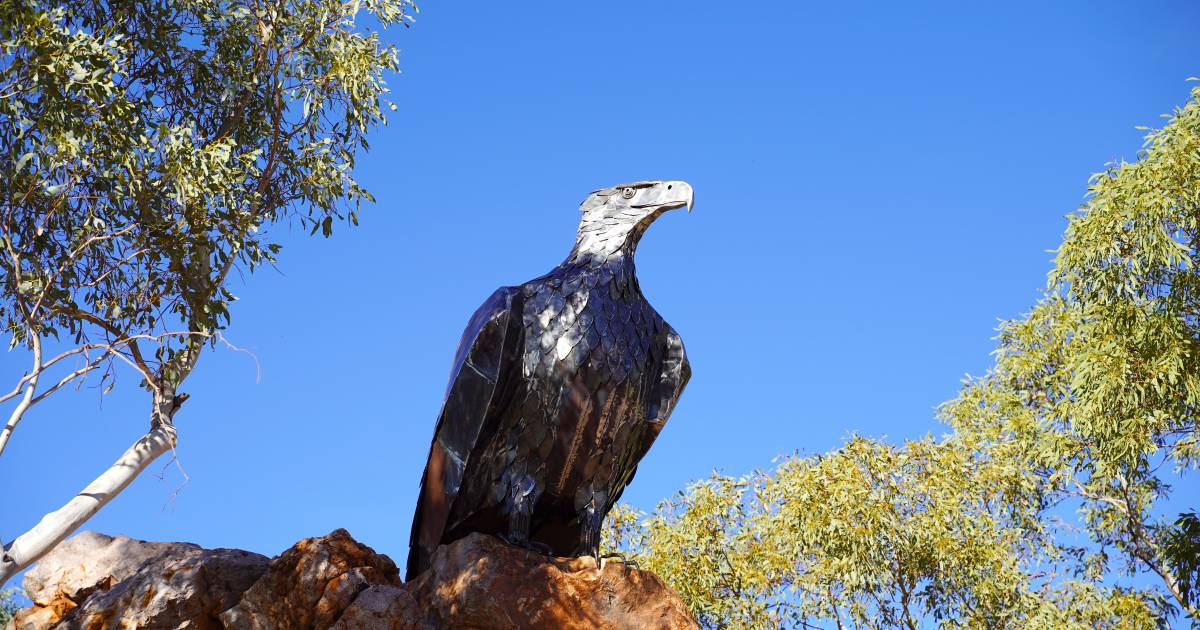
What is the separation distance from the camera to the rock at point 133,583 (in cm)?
585

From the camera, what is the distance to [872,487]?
15.6 meters

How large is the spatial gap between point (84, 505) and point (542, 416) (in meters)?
4.53

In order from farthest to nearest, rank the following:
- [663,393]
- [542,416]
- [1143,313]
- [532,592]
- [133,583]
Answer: [1143,313] < [663,393] < [542,416] < [133,583] < [532,592]

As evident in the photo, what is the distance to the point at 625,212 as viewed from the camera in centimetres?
680

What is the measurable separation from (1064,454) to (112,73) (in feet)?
39.4

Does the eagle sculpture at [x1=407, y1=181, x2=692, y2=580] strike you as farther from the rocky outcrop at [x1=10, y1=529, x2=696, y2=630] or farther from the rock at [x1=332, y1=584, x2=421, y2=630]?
the rock at [x1=332, y1=584, x2=421, y2=630]

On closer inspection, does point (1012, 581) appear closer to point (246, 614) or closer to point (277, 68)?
point (277, 68)

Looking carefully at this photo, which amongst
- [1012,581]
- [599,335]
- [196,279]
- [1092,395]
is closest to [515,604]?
[599,335]

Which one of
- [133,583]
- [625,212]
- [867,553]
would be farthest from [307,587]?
[867,553]

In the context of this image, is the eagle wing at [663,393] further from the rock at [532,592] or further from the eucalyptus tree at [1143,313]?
the eucalyptus tree at [1143,313]

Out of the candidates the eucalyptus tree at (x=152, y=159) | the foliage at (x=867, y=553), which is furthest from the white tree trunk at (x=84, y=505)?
the foliage at (x=867, y=553)

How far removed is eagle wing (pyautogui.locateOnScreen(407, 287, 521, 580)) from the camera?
6.11 m

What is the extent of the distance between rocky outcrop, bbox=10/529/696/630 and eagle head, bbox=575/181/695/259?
177 centimetres

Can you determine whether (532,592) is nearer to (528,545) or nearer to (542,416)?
(528,545)
